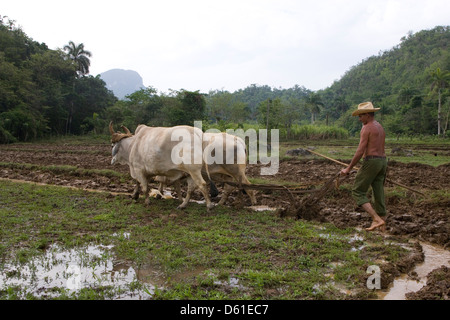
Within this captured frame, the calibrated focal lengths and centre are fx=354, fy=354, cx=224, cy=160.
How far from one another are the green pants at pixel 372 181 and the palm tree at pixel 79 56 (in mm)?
55204

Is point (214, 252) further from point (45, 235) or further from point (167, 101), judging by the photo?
point (167, 101)

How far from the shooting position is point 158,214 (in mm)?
7844

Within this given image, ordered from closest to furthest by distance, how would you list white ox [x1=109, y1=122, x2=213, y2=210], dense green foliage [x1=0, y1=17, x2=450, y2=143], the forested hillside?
white ox [x1=109, y1=122, x2=213, y2=210]
dense green foliage [x1=0, y1=17, x2=450, y2=143]
the forested hillside

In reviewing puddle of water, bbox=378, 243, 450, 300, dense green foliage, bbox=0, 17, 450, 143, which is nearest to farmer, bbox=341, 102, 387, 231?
puddle of water, bbox=378, 243, 450, 300

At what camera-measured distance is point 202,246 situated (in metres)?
5.60

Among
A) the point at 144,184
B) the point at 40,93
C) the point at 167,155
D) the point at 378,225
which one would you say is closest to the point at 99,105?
the point at 40,93

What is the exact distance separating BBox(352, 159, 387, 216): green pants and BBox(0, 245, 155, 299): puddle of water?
A: 391cm

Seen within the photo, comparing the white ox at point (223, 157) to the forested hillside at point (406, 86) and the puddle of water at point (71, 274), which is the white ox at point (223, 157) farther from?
the forested hillside at point (406, 86)

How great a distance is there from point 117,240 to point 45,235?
1328 millimetres

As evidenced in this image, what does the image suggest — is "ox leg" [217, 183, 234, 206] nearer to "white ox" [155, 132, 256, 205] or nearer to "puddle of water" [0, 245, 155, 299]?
"white ox" [155, 132, 256, 205]

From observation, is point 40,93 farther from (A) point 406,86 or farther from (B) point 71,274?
(A) point 406,86

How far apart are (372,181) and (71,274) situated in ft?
16.4

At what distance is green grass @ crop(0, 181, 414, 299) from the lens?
4.14m
